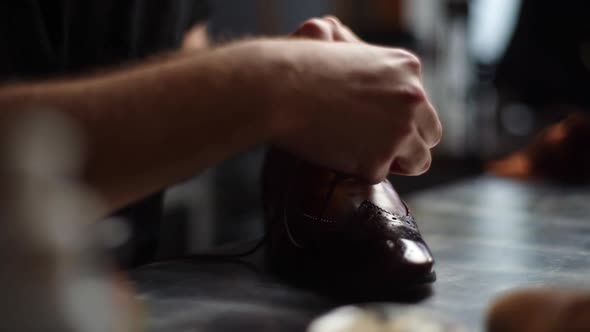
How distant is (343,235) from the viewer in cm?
60

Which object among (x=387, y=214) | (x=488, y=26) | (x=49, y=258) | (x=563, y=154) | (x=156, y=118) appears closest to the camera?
(x=49, y=258)

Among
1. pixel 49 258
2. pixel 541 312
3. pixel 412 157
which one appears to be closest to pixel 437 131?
pixel 412 157

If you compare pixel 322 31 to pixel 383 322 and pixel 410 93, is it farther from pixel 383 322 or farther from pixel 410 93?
pixel 383 322

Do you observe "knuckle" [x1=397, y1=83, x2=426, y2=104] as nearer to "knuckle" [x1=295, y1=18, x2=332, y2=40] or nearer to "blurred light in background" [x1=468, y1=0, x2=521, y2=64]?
"knuckle" [x1=295, y1=18, x2=332, y2=40]

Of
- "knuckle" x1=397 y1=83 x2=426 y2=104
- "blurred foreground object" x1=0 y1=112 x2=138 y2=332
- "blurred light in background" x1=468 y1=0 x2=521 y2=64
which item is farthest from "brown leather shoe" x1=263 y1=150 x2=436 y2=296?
"blurred light in background" x1=468 y1=0 x2=521 y2=64

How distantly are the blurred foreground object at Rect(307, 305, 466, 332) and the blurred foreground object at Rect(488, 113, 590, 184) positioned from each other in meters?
0.96

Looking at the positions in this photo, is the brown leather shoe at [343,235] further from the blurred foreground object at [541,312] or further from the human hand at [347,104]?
the blurred foreground object at [541,312]

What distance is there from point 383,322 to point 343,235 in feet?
0.68

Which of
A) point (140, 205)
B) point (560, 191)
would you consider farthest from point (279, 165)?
point (560, 191)

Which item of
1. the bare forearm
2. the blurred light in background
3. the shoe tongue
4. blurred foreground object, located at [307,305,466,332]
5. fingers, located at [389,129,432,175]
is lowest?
the blurred light in background

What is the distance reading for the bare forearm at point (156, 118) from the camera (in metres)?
0.50

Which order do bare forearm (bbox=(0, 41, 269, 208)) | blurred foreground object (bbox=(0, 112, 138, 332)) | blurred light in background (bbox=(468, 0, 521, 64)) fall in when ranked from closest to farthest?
blurred foreground object (bbox=(0, 112, 138, 332)) → bare forearm (bbox=(0, 41, 269, 208)) → blurred light in background (bbox=(468, 0, 521, 64))

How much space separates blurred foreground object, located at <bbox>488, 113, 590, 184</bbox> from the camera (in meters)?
1.24

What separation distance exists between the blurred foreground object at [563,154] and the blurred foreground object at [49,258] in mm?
1080
